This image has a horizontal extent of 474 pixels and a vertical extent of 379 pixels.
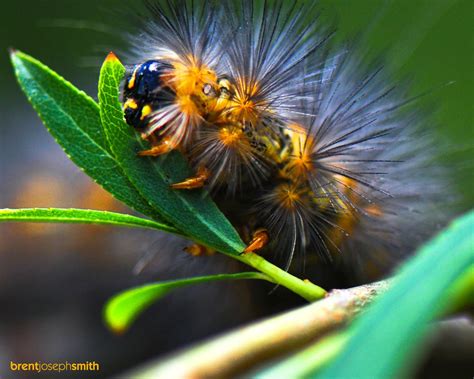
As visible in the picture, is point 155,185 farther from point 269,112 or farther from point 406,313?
point 406,313

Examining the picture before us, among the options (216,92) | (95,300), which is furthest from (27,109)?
(216,92)

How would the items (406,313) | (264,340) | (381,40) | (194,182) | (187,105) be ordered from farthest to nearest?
(381,40)
(187,105)
(194,182)
(264,340)
(406,313)

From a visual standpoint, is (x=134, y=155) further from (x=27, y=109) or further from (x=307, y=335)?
(x=27, y=109)

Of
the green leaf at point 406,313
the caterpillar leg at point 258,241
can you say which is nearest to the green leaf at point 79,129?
the caterpillar leg at point 258,241

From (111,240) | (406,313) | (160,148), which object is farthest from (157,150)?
(111,240)

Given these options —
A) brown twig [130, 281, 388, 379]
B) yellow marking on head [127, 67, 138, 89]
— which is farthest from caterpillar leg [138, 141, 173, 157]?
brown twig [130, 281, 388, 379]

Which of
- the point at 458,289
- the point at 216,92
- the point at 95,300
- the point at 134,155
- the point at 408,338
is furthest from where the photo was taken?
the point at 95,300
